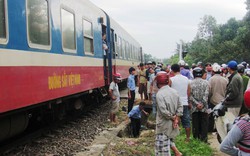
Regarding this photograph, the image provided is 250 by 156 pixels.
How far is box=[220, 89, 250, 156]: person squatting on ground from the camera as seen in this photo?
2871 millimetres

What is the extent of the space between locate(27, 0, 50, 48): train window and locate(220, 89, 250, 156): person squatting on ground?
12.8ft

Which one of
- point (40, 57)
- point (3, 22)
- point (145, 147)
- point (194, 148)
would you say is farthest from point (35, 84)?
point (194, 148)

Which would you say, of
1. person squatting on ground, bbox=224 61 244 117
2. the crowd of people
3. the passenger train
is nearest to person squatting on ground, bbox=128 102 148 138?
the crowd of people

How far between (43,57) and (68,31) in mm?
1752

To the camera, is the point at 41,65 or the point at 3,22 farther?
the point at 41,65

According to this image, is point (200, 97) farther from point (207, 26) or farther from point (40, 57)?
point (207, 26)

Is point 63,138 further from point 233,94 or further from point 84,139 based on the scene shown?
point 233,94

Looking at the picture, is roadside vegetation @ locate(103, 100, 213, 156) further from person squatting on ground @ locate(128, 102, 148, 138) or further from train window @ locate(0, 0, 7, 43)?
train window @ locate(0, 0, 7, 43)

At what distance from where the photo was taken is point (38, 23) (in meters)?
6.16

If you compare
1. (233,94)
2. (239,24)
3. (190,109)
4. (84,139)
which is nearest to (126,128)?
(84,139)

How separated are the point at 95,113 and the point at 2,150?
17.1 feet

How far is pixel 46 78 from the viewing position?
632cm

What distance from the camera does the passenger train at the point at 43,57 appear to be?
507 centimetres

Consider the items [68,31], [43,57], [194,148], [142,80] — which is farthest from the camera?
[142,80]
